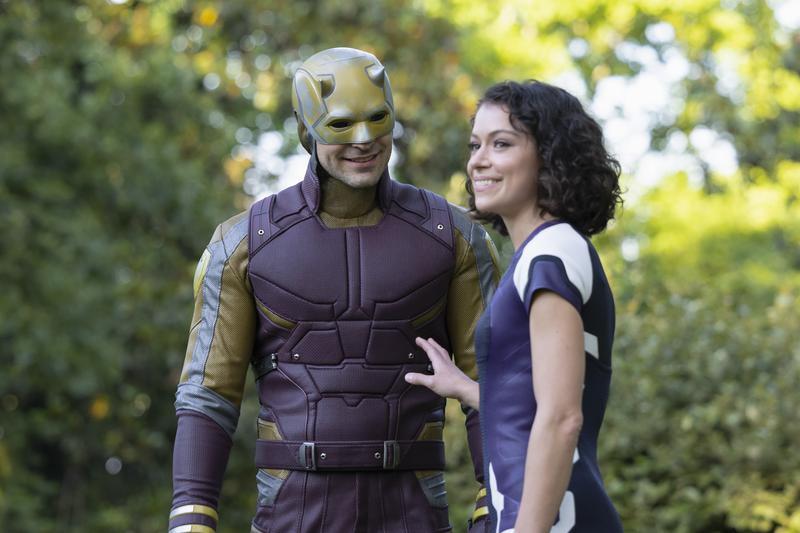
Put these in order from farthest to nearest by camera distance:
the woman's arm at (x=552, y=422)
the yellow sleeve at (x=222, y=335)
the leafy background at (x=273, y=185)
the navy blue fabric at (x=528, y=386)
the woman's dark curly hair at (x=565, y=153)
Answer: the leafy background at (x=273, y=185), the yellow sleeve at (x=222, y=335), the woman's dark curly hair at (x=565, y=153), the navy blue fabric at (x=528, y=386), the woman's arm at (x=552, y=422)

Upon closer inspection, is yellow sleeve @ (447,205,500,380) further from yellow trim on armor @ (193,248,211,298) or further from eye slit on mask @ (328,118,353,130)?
yellow trim on armor @ (193,248,211,298)

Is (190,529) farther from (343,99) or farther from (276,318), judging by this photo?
(343,99)

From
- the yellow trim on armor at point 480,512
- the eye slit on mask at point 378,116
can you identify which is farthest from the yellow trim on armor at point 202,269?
the yellow trim on armor at point 480,512

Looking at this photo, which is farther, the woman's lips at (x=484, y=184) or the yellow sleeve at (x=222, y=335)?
the yellow sleeve at (x=222, y=335)

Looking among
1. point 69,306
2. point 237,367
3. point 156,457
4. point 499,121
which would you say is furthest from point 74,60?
point 499,121

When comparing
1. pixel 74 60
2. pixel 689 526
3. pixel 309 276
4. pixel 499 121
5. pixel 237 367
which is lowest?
pixel 689 526

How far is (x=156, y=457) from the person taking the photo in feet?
42.4

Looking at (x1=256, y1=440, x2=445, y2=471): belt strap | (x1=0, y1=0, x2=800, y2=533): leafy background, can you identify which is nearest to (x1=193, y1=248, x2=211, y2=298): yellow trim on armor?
(x1=256, y1=440, x2=445, y2=471): belt strap

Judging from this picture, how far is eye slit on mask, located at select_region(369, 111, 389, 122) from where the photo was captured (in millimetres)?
4117

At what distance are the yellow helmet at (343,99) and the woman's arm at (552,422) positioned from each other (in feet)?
4.19

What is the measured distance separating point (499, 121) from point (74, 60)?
988 cm

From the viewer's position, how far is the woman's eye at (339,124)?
410 centimetres

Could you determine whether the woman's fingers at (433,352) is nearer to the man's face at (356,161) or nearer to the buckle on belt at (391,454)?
the buckle on belt at (391,454)

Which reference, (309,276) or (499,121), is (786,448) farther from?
(499,121)
